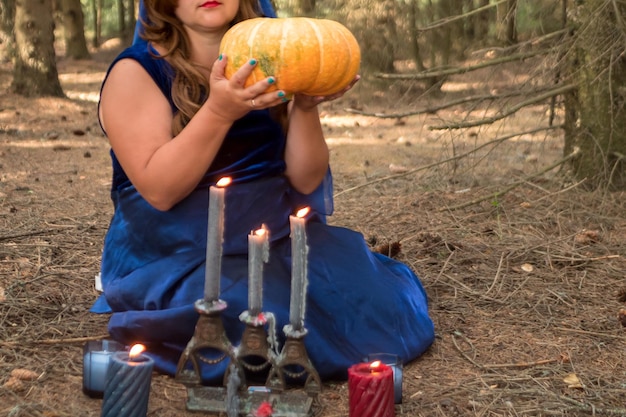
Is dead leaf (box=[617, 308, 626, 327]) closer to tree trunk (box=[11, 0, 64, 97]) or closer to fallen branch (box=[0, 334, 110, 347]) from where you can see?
fallen branch (box=[0, 334, 110, 347])

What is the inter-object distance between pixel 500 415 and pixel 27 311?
5.86 feet

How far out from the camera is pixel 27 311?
320cm

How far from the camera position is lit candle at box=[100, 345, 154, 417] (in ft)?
6.84

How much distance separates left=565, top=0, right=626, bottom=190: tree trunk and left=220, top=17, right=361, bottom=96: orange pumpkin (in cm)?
267

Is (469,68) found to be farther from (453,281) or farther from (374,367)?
(374,367)

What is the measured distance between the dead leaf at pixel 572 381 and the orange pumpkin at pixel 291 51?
1.15m

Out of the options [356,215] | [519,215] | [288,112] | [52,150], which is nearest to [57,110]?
[52,150]

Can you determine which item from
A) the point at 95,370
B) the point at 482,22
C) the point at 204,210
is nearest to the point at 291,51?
the point at 204,210

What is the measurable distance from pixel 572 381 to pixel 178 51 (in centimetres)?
160

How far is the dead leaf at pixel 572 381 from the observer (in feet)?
8.52

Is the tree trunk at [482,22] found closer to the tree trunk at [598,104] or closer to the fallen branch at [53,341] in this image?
the tree trunk at [598,104]

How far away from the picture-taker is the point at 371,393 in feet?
7.13

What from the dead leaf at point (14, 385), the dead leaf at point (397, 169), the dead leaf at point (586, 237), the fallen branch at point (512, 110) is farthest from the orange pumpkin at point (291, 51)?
the dead leaf at point (397, 169)

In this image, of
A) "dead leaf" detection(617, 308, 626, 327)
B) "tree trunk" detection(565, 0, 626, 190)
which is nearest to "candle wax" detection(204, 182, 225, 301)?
"dead leaf" detection(617, 308, 626, 327)
